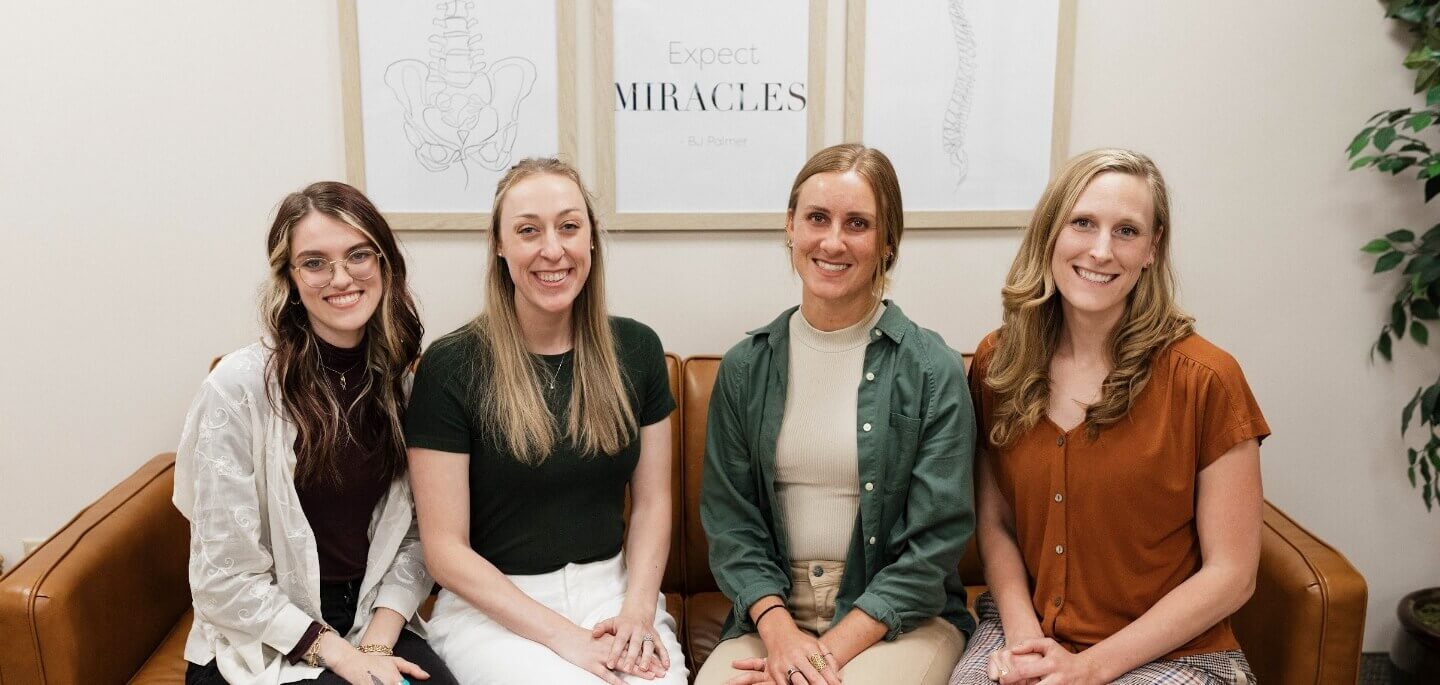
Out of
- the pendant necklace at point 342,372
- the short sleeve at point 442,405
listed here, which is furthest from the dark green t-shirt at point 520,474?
the pendant necklace at point 342,372

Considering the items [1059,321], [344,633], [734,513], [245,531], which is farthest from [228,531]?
[1059,321]

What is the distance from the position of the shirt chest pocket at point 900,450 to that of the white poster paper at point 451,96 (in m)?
1.06

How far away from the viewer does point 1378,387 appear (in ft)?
8.15

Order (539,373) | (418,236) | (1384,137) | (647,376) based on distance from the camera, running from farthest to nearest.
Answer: (418,236) → (1384,137) → (647,376) → (539,373)

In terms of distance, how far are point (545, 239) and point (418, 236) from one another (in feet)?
2.44

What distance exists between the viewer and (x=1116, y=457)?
1646 mm

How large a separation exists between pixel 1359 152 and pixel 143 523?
2768mm

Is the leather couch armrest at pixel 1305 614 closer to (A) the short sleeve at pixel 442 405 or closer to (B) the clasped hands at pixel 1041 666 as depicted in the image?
(B) the clasped hands at pixel 1041 666

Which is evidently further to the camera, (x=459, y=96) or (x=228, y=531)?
(x=459, y=96)

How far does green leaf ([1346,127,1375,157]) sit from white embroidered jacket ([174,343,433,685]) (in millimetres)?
2332

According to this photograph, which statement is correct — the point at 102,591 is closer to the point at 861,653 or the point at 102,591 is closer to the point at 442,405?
the point at 442,405

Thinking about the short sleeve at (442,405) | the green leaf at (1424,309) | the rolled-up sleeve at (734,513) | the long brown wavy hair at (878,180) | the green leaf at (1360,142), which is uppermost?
the green leaf at (1360,142)

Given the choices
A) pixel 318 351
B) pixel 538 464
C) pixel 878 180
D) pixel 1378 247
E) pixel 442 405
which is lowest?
pixel 538 464

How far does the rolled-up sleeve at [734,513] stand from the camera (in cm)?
176
